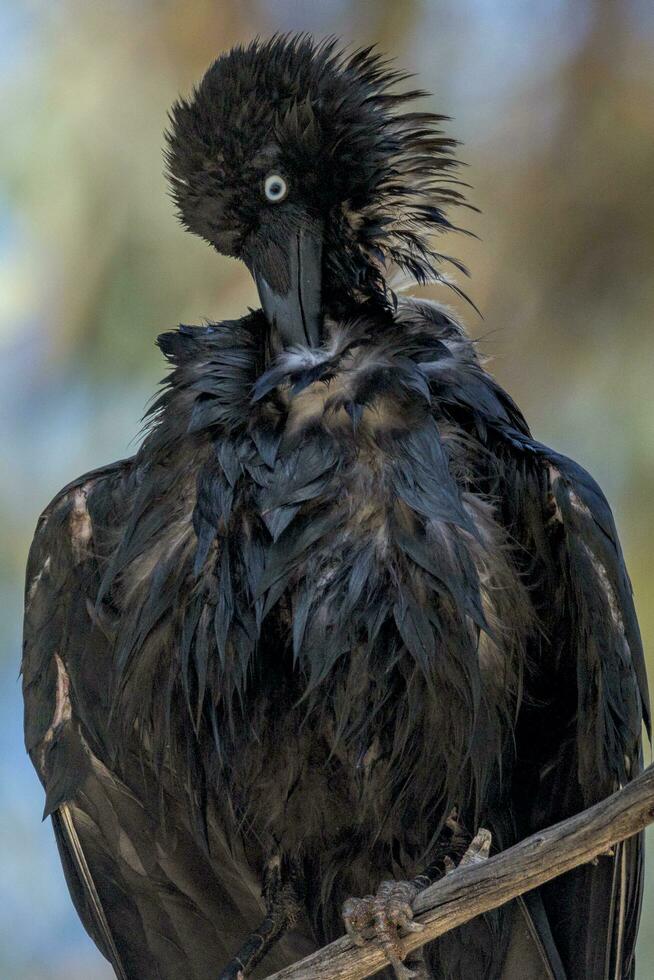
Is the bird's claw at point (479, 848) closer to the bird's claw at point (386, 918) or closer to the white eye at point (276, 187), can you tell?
the bird's claw at point (386, 918)

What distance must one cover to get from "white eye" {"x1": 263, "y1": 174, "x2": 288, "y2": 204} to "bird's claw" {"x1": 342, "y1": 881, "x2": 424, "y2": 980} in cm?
155

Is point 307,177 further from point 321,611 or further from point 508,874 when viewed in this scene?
point 508,874

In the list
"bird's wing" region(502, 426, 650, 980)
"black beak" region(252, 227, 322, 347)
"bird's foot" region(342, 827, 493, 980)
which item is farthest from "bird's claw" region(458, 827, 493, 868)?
"black beak" region(252, 227, 322, 347)

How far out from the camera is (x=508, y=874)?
2389mm

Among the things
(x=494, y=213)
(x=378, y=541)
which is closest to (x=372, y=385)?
(x=378, y=541)

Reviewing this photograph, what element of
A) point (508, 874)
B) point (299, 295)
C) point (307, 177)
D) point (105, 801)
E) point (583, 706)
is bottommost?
point (508, 874)

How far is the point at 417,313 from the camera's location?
3.36 m

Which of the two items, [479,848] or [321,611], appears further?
[321,611]

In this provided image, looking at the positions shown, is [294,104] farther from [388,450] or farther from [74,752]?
[74,752]

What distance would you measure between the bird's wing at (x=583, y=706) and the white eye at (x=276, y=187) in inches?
29.6

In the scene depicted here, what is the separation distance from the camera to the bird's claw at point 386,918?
265cm

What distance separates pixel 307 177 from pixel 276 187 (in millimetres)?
75

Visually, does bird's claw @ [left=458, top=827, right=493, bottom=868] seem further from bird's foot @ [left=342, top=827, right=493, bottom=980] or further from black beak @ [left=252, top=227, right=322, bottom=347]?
black beak @ [left=252, top=227, right=322, bottom=347]

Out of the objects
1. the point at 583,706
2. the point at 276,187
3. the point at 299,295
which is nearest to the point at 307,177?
the point at 276,187
